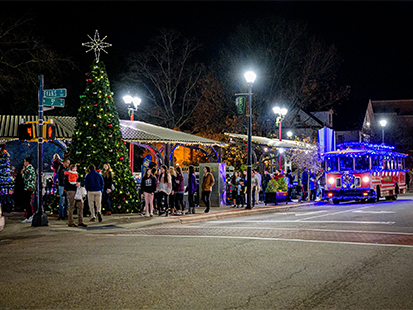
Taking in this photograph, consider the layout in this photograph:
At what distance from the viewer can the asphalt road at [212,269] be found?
6.76m

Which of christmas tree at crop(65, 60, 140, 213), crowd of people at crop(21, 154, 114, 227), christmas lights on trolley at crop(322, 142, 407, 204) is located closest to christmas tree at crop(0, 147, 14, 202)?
crowd of people at crop(21, 154, 114, 227)

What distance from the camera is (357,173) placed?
92.6 feet

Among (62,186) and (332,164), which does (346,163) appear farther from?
(62,186)

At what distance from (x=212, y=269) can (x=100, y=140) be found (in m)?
11.6

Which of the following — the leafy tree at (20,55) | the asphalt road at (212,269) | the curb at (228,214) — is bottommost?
the asphalt road at (212,269)

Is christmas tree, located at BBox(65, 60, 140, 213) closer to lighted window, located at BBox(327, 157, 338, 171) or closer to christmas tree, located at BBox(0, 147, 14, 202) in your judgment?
christmas tree, located at BBox(0, 147, 14, 202)

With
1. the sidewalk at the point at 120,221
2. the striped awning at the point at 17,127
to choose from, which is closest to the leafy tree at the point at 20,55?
the striped awning at the point at 17,127

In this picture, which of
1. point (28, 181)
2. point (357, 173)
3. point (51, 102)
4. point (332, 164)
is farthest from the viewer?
point (332, 164)

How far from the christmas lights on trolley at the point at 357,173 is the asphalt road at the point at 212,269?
45.2ft

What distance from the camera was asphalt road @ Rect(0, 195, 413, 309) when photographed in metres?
6.76

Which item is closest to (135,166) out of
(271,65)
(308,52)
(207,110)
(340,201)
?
(207,110)

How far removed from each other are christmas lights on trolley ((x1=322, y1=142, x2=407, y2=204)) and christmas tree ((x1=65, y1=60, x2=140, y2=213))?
Result: 43.5 ft

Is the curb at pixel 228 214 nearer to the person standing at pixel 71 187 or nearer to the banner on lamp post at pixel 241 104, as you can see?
the person standing at pixel 71 187

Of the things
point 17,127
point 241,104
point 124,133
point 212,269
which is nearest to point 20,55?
point 17,127
